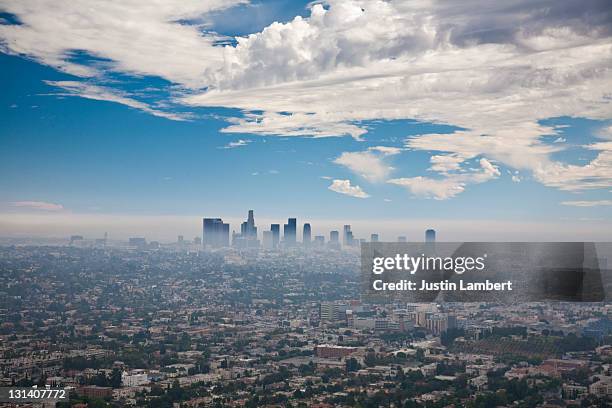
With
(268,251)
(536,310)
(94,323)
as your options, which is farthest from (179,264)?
(536,310)

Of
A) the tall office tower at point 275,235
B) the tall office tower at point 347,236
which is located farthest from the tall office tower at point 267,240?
the tall office tower at point 347,236

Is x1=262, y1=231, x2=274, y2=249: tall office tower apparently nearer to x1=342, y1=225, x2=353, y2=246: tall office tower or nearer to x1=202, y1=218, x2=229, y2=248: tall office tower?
x1=202, y1=218, x2=229, y2=248: tall office tower

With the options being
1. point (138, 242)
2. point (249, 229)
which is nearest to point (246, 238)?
point (249, 229)

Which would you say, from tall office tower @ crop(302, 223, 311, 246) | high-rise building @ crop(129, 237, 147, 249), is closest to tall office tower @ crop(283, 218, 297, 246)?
tall office tower @ crop(302, 223, 311, 246)

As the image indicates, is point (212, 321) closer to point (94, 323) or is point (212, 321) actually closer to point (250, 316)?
point (250, 316)

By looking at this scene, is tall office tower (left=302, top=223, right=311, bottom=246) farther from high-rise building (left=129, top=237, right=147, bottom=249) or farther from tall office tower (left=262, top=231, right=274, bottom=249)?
high-rise building (left=129, top=237, right=147, bottom=249)

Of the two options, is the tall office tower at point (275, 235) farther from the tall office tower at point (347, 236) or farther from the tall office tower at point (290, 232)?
the tall office tower at point (347, 236)

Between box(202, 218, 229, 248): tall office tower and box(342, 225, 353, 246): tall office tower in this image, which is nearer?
box(342, 225, 353, 246): tall office tower

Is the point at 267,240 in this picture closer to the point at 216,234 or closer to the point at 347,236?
the point at 216,234
